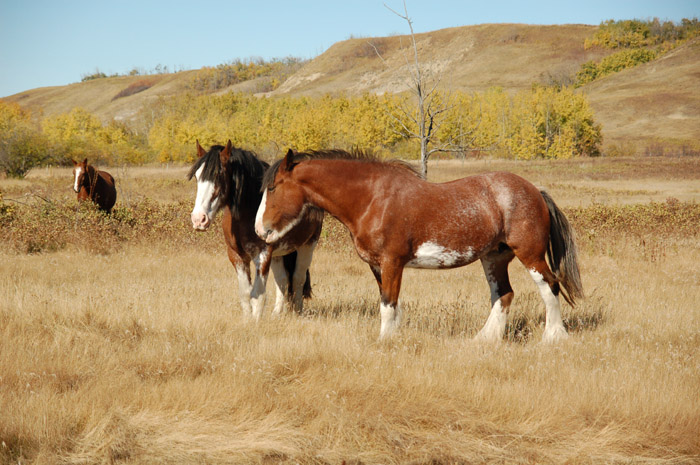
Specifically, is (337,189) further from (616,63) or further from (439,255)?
(616,63)

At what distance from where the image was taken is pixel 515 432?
4.21 metres

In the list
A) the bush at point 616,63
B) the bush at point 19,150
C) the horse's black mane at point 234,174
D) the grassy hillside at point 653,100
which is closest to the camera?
the horse's black mane at point 234,174

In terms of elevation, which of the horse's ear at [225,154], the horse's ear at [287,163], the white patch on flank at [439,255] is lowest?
the white patch on flank at [439,255]

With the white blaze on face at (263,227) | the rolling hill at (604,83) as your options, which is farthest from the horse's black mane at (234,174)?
the rolling hill at (604,83)

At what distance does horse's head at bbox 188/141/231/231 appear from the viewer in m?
6.04

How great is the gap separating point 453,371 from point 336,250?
8.05 meters

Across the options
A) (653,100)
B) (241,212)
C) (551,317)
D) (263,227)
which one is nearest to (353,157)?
(263,227)

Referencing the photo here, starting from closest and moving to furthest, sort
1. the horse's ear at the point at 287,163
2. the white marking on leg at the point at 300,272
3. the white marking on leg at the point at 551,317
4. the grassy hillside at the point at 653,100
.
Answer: the horse's ear at the point at 287,163 < the white marking on leg at the point at 551,317 < the white marking on leg at the point at 300,272 < the grassy hillside at the point at 653,100

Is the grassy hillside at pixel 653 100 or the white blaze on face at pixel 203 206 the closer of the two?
the white blaze on face at pixel 203 206

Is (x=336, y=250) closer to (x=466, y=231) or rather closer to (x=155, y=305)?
(x=155, y=305)

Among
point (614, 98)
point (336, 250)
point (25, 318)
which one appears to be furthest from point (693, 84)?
point (25, 318)

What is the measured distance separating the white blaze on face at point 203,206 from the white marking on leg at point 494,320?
3.18m

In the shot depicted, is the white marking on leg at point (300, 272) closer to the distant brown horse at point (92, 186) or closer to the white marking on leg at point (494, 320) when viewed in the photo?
the white marking on leg at point (494, 320)

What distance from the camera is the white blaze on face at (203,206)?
6012 millimetres
